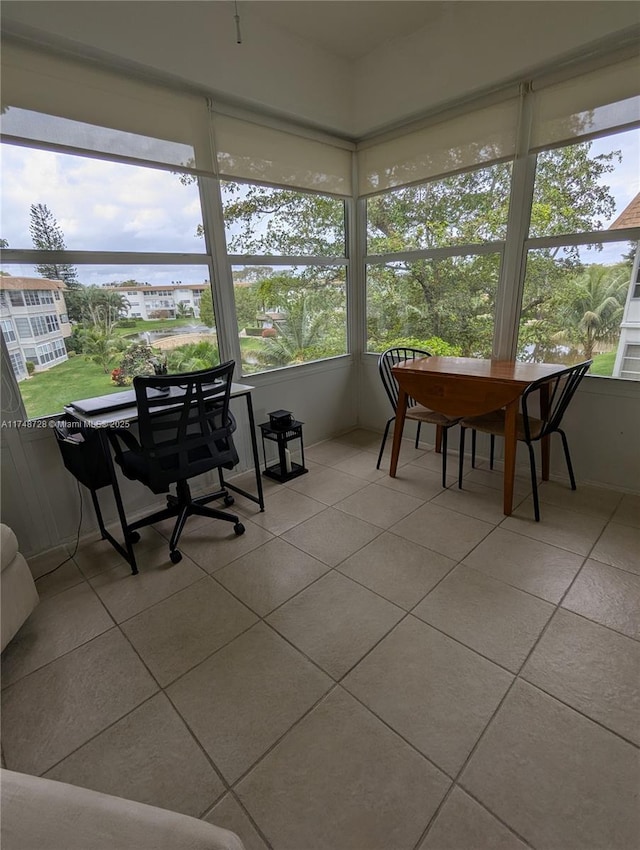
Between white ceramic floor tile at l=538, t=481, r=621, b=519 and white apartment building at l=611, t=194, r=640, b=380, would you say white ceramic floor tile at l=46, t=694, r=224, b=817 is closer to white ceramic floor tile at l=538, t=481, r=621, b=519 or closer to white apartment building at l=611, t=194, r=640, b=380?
white ceramic floor tile at l=538, t=481, r=621, b=519

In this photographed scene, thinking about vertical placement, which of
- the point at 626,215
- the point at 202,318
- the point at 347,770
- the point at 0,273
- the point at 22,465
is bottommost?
the point at 347,770

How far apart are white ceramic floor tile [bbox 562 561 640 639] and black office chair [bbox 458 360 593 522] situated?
1.53 ft

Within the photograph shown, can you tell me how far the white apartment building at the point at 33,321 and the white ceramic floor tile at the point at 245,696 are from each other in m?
1.68

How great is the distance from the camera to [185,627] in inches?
63.8

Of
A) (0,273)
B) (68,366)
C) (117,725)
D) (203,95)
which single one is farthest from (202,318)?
(117,725)

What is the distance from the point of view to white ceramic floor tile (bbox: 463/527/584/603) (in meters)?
1.75

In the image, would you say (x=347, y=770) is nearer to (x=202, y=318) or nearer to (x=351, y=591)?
(x=351, y=591)

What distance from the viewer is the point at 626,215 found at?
7.08ft

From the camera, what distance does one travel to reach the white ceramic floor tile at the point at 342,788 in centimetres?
99

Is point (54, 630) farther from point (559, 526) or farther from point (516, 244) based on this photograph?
point (516, 244)

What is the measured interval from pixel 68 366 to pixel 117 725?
1693 millimetres

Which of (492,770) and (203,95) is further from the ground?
(203,95)

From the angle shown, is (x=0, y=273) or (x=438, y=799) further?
(x=0, y=273)

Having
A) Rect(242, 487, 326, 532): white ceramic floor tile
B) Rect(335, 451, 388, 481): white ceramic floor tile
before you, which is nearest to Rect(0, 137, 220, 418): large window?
Rect(242, 487, 326, 532): white ceramic floor tile
